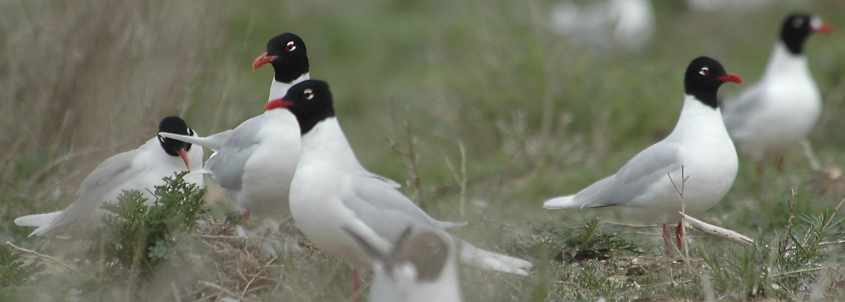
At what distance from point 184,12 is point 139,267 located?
9.77 ft

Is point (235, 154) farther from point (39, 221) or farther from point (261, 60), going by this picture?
point (39, 221)

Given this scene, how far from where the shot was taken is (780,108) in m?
8.69

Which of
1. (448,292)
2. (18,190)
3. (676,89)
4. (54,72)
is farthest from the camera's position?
(676,89)

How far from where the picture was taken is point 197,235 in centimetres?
496

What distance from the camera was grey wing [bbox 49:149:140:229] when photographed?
16.9 ft

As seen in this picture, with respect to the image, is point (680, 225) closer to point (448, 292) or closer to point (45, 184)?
point (448, 292)

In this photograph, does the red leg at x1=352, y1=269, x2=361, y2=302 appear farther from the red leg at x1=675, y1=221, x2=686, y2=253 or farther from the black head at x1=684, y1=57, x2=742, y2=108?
the black head at x1=684, y1=57, x2=742, y2=108

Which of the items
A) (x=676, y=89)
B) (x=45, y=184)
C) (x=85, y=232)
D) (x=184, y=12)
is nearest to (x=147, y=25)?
(x=184, y=12)

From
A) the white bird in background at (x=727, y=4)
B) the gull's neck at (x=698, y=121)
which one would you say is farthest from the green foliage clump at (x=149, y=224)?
the white bird in background at (x=727, y=4)

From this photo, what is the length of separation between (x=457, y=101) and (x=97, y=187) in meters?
5.26

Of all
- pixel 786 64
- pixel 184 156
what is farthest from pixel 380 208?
pixel 786 64

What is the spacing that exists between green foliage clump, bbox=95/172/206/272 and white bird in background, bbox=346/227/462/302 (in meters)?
0.95

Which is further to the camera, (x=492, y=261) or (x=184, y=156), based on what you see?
(x=184, y=156)

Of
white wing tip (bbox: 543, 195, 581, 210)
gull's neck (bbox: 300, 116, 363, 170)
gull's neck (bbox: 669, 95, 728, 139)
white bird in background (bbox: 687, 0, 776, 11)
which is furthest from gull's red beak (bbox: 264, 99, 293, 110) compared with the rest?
white bird in background (bbox: 687, 0, 776, 11)
